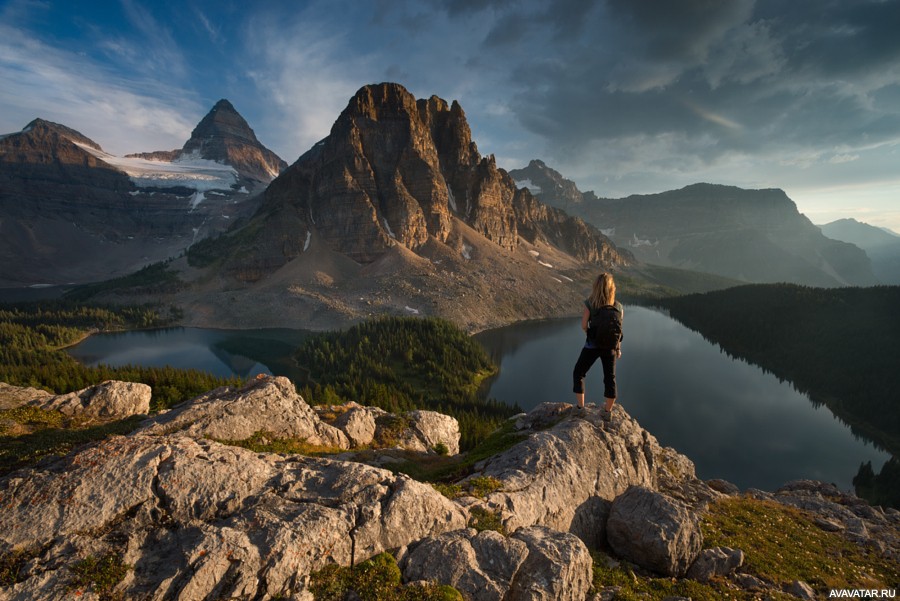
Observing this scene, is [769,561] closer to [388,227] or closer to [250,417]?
[250,417]

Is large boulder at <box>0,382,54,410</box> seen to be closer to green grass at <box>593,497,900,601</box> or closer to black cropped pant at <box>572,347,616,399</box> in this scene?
black cropped pant at <box>572,347,616,399</box>

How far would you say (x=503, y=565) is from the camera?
9.47 meters

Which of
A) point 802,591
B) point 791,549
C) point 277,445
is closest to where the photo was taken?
point 802,591

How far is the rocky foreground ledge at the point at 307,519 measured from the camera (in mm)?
7738

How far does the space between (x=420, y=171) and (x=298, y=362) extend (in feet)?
401

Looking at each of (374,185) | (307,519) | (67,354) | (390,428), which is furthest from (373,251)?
(307,519)

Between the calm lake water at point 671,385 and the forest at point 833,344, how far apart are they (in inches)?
157

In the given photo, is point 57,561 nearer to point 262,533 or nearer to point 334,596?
point 262,533

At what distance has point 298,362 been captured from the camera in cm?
8919

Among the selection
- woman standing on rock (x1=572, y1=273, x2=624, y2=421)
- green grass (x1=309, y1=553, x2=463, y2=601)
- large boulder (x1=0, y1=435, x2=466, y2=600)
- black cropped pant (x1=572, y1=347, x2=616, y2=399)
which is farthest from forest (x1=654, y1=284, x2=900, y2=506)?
large boulder (x1=0, y1=435, x2=466, y2=600)

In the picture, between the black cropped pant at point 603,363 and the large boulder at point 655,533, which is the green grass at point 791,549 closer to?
the large boulder at point 655,533

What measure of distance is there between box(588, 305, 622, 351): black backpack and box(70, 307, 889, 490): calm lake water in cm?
4548

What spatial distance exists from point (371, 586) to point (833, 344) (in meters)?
128

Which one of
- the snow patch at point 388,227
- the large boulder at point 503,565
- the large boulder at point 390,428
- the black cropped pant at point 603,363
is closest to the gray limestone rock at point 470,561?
the large boulder at point 503,565
